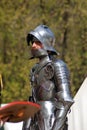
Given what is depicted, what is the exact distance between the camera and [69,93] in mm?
4531

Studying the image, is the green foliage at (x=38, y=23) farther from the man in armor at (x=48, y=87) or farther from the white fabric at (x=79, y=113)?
the man in armor at (x=48, y=87)

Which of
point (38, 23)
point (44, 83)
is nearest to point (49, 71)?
point (44, 83)

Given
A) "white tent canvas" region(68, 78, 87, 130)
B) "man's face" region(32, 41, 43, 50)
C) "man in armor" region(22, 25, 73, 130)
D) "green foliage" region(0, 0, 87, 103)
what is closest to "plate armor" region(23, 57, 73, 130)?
"man in armor" region(22, 25, 73, 130)

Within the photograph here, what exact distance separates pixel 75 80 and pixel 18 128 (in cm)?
582

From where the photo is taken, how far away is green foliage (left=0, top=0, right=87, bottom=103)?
13.1m

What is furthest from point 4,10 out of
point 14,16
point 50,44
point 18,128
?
point 50,44

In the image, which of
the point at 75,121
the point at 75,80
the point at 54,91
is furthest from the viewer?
the point at 75,80

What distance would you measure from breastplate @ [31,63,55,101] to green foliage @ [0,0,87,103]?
827 cm

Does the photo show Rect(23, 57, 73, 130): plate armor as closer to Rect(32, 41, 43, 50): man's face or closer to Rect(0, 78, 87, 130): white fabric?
Rect(32, 41, 43, 50): man's face

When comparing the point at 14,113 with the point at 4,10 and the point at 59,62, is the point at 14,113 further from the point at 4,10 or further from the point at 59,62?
the point at 4,10

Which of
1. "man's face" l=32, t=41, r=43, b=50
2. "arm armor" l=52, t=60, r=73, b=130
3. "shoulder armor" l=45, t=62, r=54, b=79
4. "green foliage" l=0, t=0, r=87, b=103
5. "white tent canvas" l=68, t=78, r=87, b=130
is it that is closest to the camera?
"arm armor" l=52, t=60, r=73, b=130

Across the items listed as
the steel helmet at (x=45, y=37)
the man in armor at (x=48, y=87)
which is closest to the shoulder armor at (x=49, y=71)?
the man in armor at (x=48, y=87)

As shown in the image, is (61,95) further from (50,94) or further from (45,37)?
(45,37)

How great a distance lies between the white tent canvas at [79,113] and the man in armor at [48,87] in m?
2.24
